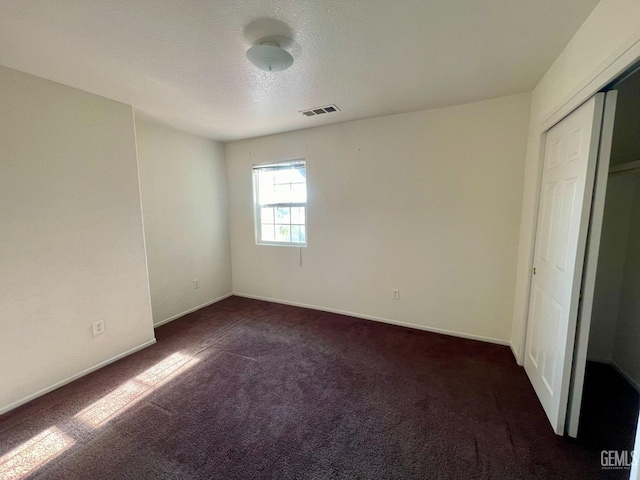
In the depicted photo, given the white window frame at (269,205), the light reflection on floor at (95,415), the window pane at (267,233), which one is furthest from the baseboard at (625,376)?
the window pane at (267,233)

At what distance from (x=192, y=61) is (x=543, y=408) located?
11.0 ft

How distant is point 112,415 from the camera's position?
1.76 meters

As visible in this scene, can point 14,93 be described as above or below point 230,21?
below

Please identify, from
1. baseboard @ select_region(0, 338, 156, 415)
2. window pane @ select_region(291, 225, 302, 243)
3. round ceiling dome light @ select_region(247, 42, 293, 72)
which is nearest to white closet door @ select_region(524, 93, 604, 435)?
round ceiling dome light @ select_region(247, 42, 293, 72)

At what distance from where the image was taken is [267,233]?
12.9ft

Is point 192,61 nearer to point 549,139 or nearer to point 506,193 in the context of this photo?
point 549,139

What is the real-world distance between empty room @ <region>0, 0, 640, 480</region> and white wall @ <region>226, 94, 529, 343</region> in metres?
0.02

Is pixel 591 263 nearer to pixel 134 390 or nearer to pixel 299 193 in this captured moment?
pixel 299 193

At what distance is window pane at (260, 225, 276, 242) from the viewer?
388cm

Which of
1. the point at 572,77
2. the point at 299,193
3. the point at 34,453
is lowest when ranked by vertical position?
the point at 34,453

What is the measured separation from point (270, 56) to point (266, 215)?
2.51m

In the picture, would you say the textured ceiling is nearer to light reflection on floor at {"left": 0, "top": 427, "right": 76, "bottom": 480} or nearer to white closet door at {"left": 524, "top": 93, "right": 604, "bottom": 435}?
white closet door at {"left": 524, "top": 93, "right": 604, "bottom": 435}

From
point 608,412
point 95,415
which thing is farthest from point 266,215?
point 608,412

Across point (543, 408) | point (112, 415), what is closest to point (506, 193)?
point (543, 408)
